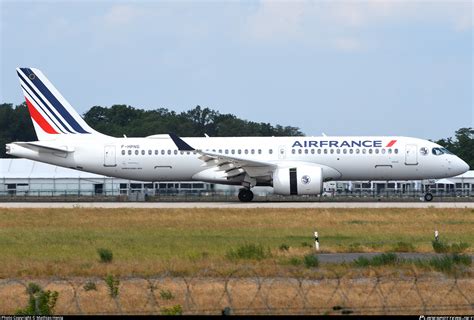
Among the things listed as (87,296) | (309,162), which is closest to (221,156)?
(309,162)

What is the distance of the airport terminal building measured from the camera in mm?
81125

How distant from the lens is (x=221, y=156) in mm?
51906

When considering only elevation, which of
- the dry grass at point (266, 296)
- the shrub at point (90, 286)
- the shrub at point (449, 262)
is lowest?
the dry grass at point (266, 296)

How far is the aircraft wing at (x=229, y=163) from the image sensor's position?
5200cm

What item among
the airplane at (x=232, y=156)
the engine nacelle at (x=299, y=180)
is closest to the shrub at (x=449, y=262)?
the engine nacelle at (x=299, y=180)

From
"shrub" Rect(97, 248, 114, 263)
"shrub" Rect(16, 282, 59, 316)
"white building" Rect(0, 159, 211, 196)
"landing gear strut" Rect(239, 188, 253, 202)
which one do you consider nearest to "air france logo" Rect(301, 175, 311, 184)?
"landing gear strut" Rect(239, 188, 253, 202)

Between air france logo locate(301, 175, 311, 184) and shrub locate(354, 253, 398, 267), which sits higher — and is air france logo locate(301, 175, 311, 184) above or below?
above

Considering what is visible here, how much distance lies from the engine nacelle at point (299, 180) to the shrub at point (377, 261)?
25.9 meters

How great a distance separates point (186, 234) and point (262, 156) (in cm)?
1970

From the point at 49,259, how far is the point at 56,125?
30.5m

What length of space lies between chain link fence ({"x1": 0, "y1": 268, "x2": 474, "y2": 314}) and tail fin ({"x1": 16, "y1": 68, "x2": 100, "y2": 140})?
3459cm

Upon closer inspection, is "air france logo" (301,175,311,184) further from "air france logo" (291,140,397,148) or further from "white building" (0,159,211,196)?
"white building" (0,159,211,196)

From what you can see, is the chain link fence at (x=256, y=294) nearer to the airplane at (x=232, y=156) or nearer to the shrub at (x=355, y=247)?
the shrub at (x=355, y=247)

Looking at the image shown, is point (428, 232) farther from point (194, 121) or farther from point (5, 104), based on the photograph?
point (5, 104)
